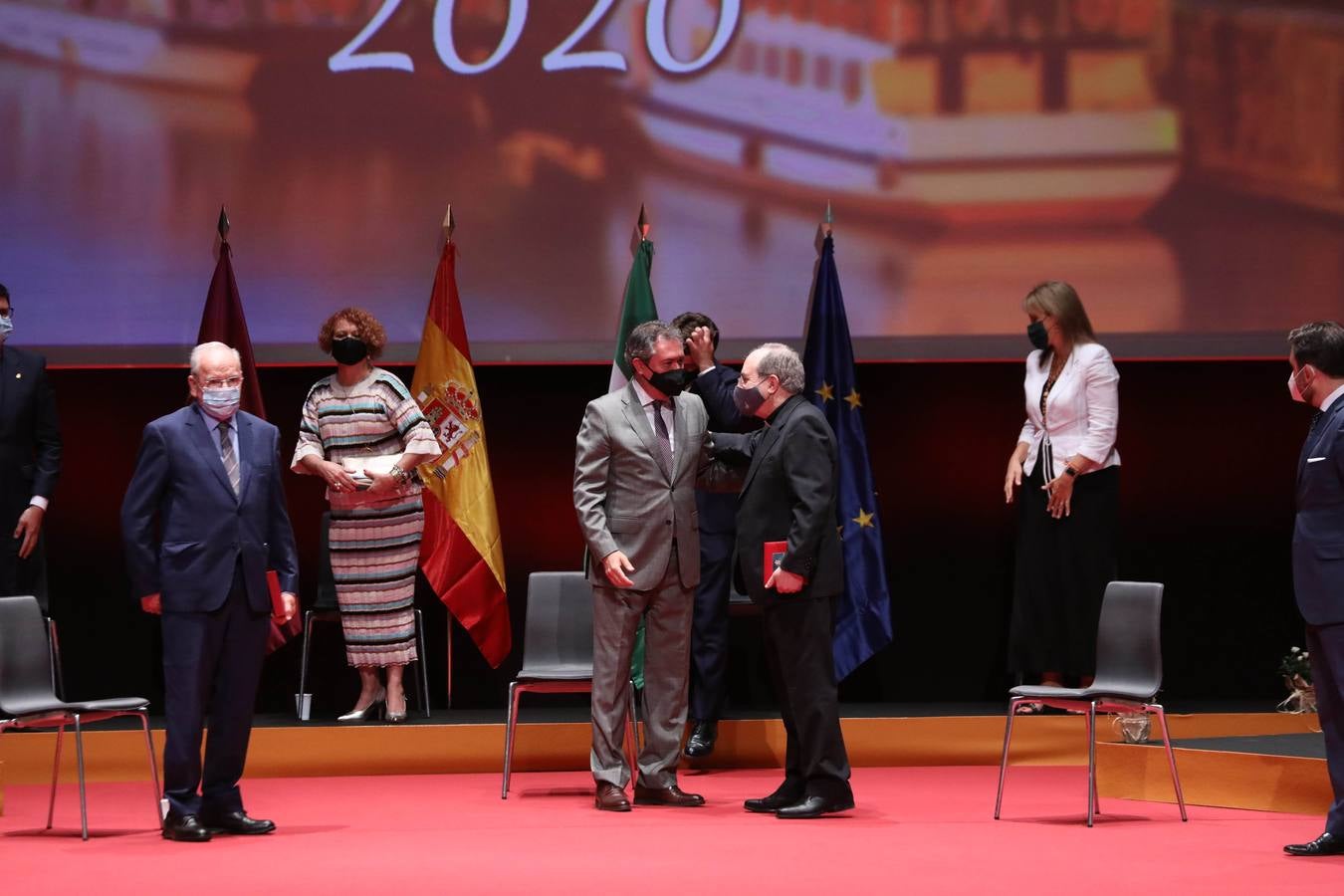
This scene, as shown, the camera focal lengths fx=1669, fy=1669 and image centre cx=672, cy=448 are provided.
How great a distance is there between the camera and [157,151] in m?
7.09

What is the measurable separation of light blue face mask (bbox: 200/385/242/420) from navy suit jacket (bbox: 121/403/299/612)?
5cm

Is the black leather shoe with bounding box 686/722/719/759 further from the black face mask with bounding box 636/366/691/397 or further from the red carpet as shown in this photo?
the black face mask with bounding box 636/366/691/397

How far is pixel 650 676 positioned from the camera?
548 centimetres

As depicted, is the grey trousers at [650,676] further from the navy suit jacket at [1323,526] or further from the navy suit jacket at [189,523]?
the navy suit jacket at [1323,526]

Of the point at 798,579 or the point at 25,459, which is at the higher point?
the point at 25,459

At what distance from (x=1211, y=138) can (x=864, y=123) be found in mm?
1503

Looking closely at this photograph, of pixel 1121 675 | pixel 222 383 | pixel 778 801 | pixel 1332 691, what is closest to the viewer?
pixel 1332 691

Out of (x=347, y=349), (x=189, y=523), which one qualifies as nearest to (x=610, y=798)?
(x=189, y=523)

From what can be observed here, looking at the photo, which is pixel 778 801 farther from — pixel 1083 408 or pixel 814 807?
pixel 1083 408

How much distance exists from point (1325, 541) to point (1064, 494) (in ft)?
6.81

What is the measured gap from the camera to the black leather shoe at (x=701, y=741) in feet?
21.1

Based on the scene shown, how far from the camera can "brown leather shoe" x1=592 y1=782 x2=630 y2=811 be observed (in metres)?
5.37

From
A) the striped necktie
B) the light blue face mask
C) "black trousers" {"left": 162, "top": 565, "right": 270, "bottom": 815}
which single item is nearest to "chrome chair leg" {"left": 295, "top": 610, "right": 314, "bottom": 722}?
"black trousers" {"left": 162, "top": 565, "right": 270, "bottom": 815}

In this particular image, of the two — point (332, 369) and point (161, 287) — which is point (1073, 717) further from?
point (161, 287)
